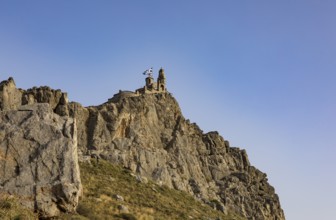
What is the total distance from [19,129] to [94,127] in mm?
46251

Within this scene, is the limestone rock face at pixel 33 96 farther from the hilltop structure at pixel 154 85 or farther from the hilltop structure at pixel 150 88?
the hilltop structure at pixel 154 85

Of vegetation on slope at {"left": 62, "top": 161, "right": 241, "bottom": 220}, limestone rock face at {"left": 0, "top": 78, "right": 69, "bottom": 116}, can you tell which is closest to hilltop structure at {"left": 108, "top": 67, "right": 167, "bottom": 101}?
limestone rock face at {"left": 0, "top": 78, "right": 69, "bottom": 116}

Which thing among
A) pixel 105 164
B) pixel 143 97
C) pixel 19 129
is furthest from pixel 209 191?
pixel 19 129

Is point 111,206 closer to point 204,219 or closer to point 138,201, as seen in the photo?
point 138,201

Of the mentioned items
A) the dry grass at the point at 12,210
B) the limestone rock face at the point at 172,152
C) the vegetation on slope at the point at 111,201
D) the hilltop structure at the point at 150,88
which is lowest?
the dry grass at the point at 12,210

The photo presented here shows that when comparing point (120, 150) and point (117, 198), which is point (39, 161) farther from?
point (120, 150)

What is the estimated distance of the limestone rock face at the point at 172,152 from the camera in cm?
6838

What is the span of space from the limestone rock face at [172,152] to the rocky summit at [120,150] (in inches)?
6.3

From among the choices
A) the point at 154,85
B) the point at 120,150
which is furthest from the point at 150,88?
the point at 120,150

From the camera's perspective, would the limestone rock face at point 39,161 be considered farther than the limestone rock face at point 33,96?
No

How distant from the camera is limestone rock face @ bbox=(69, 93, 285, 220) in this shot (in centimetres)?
6838

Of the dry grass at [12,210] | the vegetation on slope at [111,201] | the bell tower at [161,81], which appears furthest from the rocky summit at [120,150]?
the vegetation on slope at [111,201]

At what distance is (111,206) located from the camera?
3092 centimetres

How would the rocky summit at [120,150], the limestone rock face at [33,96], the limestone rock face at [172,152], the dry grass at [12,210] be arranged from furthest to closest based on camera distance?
the limestone rock face at [172,152] < the limestone rock face at [33,96] < the rocky summit at [120,150] < the dry grass at [12,210]
